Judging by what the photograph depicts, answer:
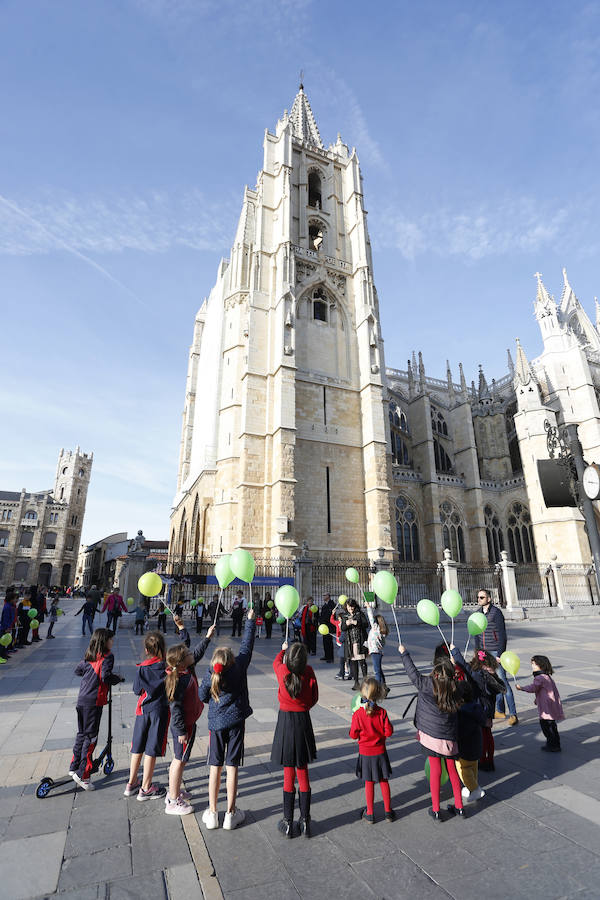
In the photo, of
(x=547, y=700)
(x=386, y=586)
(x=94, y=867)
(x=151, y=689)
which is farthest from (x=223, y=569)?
(x=547, y=700)

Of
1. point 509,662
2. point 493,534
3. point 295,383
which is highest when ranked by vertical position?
point 295,383

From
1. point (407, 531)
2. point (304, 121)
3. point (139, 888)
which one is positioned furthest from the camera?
point (304, 121)

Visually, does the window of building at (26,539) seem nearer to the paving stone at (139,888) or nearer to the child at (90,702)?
the child at (90,702)

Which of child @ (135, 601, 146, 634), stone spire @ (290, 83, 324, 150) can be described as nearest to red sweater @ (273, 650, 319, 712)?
child @ (135, 601, 146, 634)

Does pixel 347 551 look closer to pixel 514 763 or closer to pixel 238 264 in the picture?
pixel 514 763

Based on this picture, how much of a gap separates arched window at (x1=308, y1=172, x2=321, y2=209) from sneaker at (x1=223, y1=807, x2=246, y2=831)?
33.8 meters

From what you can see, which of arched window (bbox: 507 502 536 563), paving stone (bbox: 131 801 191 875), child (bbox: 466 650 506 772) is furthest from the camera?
arched window (bbox: 507 502 536 563)

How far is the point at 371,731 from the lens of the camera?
316cm

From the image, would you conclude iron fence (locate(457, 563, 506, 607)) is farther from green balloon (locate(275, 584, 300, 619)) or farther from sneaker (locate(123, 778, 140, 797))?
sneaker (locate(123, 778, 140, 797))

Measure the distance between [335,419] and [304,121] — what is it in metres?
28.6

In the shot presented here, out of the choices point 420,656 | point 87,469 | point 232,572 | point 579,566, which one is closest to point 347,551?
point 420,656

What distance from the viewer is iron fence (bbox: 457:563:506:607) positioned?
71.7 ft

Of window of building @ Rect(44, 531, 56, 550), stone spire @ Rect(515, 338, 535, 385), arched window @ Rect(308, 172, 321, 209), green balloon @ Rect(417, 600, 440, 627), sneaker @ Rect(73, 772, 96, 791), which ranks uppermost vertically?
arched window @ Rect(308, 172, 321, 209)

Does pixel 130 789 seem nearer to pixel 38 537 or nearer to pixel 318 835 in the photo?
pixel 318 835
